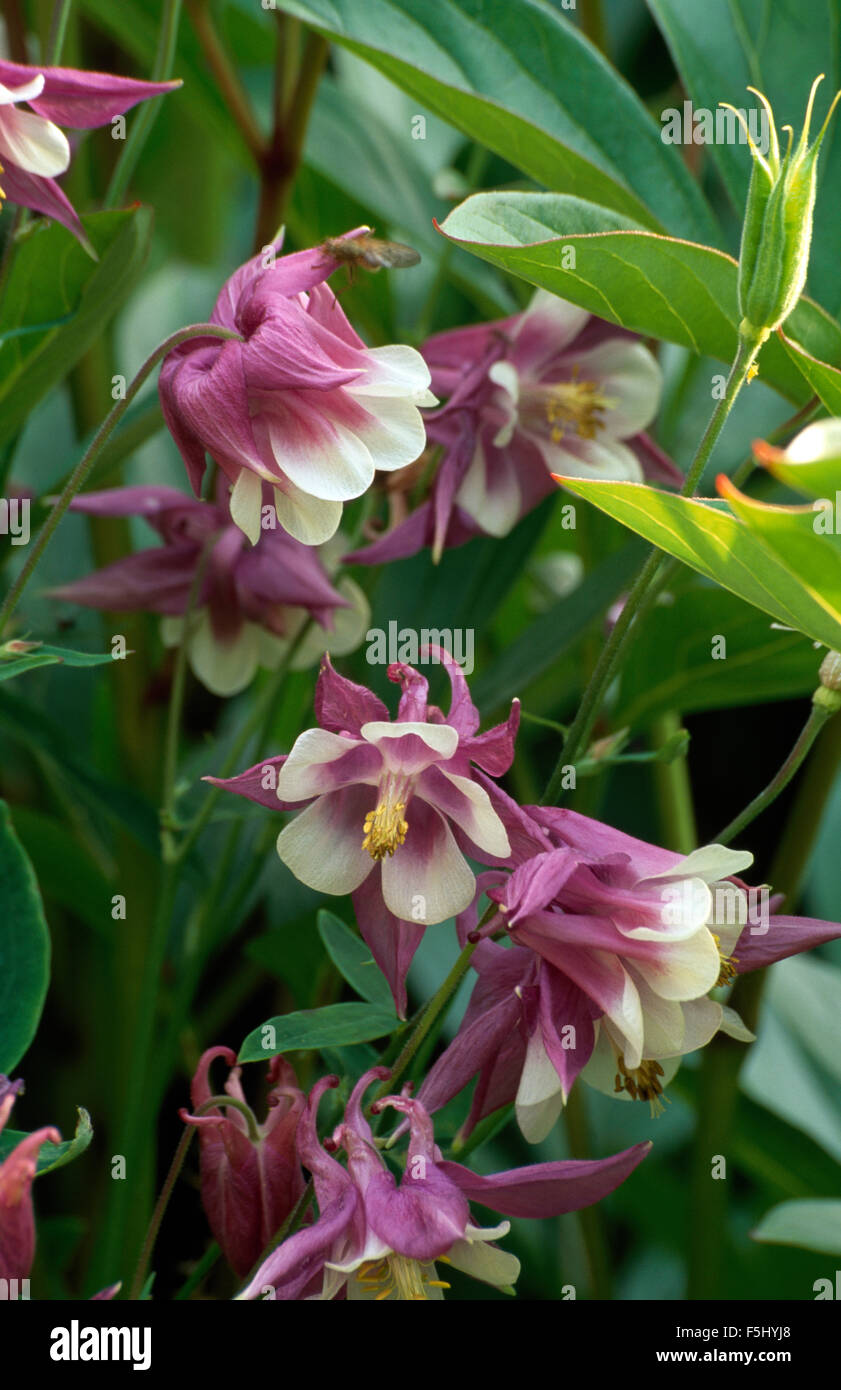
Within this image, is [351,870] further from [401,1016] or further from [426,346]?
[426,346]

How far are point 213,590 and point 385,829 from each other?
9.0 inches

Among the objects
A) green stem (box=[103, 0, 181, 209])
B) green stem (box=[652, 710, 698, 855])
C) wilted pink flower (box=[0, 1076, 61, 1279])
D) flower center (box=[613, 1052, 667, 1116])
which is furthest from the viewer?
green stem (box=[652, 710, 698, 855])

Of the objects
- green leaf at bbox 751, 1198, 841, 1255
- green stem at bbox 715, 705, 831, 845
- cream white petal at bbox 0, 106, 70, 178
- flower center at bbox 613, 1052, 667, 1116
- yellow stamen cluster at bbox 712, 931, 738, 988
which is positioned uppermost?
cream white petal at bbox 0, 106, 70, 178

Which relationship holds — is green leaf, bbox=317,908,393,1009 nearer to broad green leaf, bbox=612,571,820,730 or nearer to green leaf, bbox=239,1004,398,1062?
green leaf, bbox=239,1004,398,1062

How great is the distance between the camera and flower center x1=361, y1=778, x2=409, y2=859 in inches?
14.0

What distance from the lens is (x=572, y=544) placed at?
0.85 m

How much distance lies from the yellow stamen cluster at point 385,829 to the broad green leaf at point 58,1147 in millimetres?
97

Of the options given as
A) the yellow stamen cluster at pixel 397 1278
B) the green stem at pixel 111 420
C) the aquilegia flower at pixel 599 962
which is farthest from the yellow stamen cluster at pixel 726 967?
the green stem at pixel 111 420

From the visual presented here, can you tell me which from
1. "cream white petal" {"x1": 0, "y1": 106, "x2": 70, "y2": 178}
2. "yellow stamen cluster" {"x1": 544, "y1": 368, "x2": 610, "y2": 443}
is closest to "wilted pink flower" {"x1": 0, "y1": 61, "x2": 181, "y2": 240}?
"cream white petal" {"x1": 0, "y1": 106, "x2": 70, "y2": 178}

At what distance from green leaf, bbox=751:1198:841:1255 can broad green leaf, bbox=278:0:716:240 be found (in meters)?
0.39

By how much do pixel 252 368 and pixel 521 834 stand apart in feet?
0.47

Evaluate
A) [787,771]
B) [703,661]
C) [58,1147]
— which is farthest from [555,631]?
[58,1147]
